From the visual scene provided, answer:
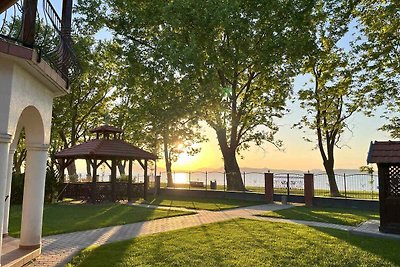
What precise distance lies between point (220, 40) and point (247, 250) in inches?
550

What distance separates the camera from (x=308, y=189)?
691 inches

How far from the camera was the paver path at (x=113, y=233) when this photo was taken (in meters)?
6.96

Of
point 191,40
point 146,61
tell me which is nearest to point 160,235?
point 191,40

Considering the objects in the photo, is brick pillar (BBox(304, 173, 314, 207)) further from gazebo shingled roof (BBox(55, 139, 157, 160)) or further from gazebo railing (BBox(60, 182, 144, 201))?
gazebo railing (BBox(60, 182, 144, 201))

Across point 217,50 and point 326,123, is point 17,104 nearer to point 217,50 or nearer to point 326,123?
point 217,50

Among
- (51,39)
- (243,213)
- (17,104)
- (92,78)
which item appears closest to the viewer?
(17,104)

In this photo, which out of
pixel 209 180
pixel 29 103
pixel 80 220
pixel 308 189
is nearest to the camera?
pixel 29 103

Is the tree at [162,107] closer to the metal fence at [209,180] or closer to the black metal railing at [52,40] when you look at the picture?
the metal fence at [209,180]

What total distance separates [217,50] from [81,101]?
14.4 metres

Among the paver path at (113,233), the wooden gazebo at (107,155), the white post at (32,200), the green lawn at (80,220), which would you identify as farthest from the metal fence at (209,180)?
the white post at (32,200)

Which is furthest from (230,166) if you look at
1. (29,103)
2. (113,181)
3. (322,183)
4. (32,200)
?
(29,103)

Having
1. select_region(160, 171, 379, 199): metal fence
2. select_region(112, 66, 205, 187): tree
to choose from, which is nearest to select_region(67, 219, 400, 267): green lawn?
select_region(160, 171, 379, 199): metal fence

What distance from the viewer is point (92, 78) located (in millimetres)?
28125

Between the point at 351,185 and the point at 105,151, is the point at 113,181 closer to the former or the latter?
the point at 105,151
